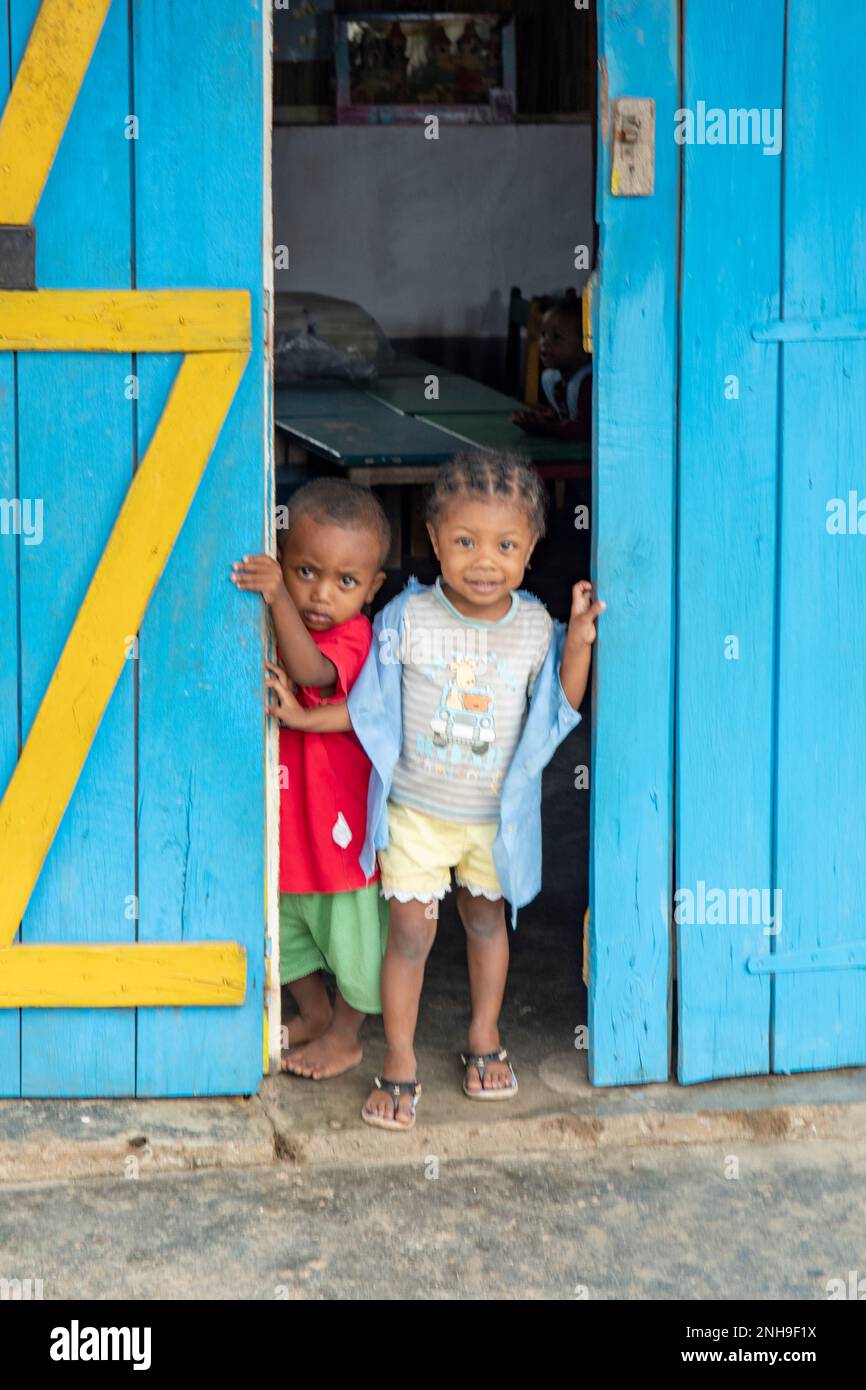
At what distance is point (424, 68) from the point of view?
11.7 metres

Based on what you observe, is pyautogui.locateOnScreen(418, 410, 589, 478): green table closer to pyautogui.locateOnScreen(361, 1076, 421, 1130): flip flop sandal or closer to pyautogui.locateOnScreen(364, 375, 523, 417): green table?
pyautogui.locateOnScreen(364, 375, 523, 417): green table

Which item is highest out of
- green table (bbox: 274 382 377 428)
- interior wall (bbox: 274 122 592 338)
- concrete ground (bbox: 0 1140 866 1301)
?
interior wall (bbox: 274 122 592 338)

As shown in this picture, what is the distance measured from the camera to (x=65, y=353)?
Result: 10.6ft

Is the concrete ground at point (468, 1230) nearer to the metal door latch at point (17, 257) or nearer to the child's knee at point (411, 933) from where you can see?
the child's knee at point (411, 933)

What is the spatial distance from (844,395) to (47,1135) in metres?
2.13

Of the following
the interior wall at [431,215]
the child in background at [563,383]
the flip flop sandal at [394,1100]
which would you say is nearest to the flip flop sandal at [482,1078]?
the flip flop sandal at [394,1100]

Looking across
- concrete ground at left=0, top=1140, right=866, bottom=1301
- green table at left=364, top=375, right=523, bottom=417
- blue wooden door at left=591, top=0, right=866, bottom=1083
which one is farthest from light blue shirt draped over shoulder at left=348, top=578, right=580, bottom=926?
green table at left=364, top=375, right=523, bottom=417

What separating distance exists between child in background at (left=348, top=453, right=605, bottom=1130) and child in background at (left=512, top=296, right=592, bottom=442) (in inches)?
167

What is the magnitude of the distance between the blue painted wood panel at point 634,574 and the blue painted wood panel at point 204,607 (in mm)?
672

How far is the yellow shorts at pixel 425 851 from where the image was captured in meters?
3.54

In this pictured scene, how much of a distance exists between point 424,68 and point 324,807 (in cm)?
924

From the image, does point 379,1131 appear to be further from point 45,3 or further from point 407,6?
point 407,6

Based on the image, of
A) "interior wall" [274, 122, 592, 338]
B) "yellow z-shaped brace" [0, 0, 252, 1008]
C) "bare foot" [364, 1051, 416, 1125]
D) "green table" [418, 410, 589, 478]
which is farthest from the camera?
"interior wall" [274, 122, 592, 338]

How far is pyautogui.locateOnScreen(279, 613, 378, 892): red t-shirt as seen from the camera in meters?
3.64
